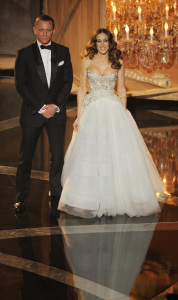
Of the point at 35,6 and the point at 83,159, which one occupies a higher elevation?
the point at 35,6

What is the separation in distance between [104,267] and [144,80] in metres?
8.03

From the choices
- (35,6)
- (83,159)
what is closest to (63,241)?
(83,159)

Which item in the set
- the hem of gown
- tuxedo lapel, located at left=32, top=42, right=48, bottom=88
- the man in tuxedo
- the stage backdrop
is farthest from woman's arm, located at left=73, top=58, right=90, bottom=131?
the stage backdrop

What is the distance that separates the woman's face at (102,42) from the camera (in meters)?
4.73

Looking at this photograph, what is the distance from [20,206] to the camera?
487cm

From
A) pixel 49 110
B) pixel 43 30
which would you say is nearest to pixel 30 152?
pixel 49 110

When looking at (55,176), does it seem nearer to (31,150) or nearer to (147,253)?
(31,150)

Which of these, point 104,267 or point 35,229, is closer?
point 104,267

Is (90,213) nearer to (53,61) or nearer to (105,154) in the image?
(105,154)

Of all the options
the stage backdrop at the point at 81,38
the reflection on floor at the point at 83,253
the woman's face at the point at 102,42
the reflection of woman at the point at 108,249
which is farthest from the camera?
the stage backdrop at the point at 81,38

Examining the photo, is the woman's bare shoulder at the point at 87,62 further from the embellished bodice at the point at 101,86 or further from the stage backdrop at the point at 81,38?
the stage backdrop at the point at 81,38

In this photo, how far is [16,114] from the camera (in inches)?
412

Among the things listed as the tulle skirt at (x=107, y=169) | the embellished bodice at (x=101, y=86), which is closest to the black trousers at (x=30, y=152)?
the tulle skirt at (x=107, y=169)

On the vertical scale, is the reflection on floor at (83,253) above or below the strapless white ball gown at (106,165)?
below
